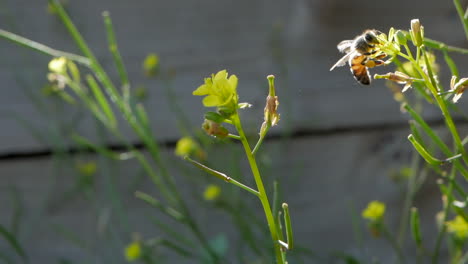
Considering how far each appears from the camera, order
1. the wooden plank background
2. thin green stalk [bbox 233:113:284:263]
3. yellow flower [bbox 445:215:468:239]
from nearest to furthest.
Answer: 1. thin green stalk [bbox 233:113:284:263]
2. yellow flower [bbox 445:215:468:239]
3. the wooden plank background

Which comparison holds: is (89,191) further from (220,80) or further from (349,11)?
(220,80)

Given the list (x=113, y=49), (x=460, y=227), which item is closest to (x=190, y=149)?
(x=113, y=49)

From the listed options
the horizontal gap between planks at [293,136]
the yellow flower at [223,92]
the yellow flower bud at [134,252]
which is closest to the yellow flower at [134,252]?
Result: the yellow flower bud at [134,252]

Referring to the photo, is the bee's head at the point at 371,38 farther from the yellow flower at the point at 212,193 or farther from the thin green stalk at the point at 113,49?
the yellow flower at the point at 212,193

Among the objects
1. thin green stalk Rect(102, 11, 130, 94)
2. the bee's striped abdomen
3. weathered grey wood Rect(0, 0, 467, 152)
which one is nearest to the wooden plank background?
weathered grey wood Rect(0, 0, 467, 152)

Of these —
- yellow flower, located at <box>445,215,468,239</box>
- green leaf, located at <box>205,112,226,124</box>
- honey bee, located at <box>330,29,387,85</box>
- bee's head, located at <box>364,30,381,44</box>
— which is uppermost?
bee's head, located at <box>364,30,381,44</box>

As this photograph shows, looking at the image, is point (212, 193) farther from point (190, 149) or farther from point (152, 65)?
point (152, 65)

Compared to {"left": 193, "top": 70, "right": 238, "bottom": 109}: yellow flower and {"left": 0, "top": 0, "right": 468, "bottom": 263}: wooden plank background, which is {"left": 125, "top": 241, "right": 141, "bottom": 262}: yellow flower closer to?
{"left": 0, "top": 0, "right": 468, "bottom": 263}: wooden plank background
